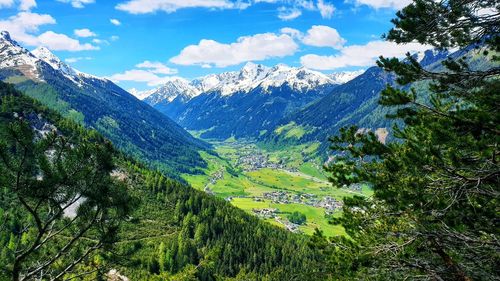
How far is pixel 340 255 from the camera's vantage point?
67.8ft

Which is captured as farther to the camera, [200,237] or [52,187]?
[200,237]

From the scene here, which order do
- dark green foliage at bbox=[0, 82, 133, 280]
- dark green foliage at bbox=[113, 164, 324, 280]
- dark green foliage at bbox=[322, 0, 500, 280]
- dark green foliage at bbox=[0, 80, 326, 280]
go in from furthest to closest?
1. dark green foliage at bbox=[113, 164, 324, 280]
2. dark green foliage at bbox=[322, 0, 500, 280]
3. dark green foliage at bbox=[0, 80, 326, 280]
4. dark green foliage at bbox=[0, 82, 133, 280]

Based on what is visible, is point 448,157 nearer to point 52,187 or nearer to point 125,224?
point 52,187

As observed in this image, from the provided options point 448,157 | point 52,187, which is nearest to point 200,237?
point 52,187

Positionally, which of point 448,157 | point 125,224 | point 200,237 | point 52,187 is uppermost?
point 448,157

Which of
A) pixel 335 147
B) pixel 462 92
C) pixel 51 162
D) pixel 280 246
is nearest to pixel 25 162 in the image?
pixel 51 162

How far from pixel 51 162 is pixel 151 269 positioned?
91082mm

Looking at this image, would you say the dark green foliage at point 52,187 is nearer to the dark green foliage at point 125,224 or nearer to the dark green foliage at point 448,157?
the dark green foliage at point 125,224

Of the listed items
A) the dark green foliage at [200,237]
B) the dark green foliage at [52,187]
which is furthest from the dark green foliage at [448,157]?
the dark green foliage at [200,237]

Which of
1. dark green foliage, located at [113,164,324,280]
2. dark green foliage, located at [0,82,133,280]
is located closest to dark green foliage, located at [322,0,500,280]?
dark green foliage, located at [0,82,133,280]

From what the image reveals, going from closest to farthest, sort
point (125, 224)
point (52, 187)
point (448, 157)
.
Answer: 1. point (52, 187)
2. point (448, 157)
3. point (125, 224)

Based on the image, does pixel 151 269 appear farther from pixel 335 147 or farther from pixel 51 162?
pixel 51 162

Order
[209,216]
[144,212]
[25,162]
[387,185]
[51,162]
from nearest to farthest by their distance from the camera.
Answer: [25,162]
[51,162]
[387,185]
[144,212]
[209,216]

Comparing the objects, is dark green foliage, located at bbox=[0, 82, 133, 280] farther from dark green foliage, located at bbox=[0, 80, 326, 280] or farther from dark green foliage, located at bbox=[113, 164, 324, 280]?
dark green foliage, located at bbox=[113, 164, 324, 280]
